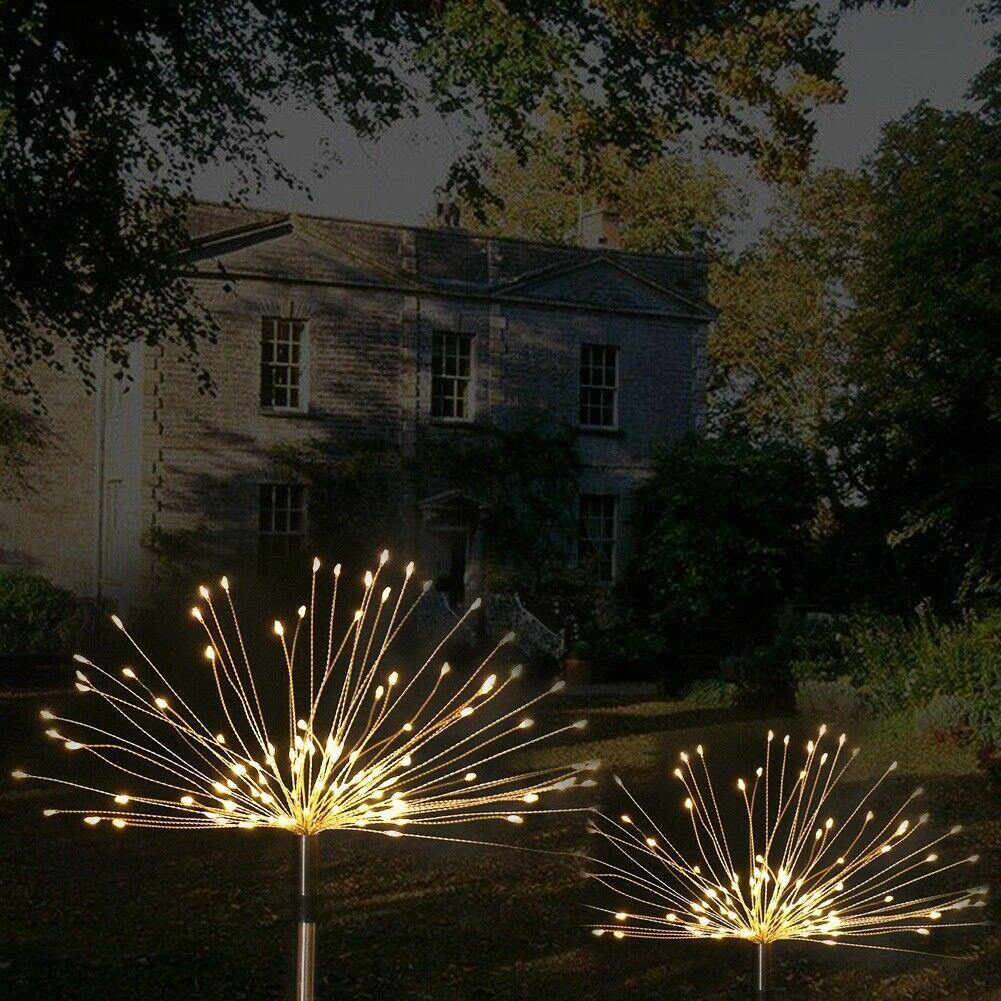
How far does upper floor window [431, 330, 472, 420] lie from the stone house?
3 cm

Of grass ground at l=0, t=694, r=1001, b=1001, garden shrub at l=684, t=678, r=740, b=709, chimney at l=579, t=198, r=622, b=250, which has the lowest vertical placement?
garden shrub at l=684, t=678, r=740, b=709

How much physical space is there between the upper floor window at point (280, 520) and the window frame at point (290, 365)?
1.56 metres

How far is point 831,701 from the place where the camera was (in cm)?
2227

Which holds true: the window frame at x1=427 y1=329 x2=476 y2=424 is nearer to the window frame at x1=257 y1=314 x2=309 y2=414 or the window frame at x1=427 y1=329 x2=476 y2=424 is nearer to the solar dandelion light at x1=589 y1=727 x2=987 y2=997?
the window frame at x1=257 y1=314 x2=309 y2=414

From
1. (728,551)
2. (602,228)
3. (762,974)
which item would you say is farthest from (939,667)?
(602,228)

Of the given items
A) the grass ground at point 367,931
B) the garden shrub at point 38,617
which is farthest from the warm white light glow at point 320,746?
the garden shrub at point 38,617

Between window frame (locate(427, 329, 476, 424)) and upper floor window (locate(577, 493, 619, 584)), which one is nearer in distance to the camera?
window frame (locate(427, 329, 476, 424))

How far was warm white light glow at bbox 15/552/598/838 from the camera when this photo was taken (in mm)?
4957

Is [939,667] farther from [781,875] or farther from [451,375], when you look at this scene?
[781,875]

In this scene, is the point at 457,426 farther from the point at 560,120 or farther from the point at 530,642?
the point at 560,120

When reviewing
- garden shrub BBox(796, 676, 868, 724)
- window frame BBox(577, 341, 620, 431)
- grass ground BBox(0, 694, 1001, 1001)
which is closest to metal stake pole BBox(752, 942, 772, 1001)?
grass ground BBox(0, 694, 1001, 1001)

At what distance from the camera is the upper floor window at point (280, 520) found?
28.9 metres

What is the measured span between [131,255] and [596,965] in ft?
33.6

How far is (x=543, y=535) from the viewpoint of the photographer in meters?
31.1
